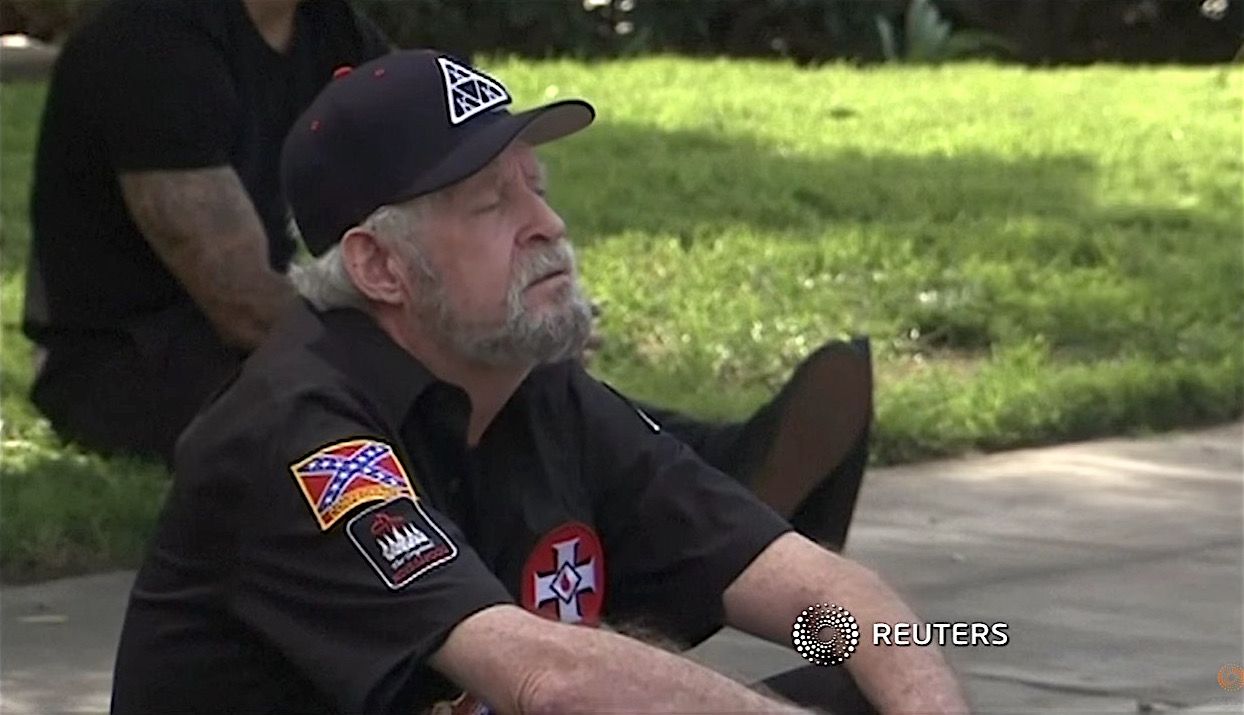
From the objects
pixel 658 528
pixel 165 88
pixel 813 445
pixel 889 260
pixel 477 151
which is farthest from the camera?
pixel 889 260

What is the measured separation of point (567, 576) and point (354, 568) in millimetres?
428

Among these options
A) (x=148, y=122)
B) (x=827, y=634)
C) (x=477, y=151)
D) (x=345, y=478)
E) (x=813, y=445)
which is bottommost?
(x=148, y=122)

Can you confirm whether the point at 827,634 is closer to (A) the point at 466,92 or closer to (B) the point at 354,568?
(B) the point at 354,568

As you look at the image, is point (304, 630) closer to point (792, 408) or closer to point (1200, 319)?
point (792, 408)

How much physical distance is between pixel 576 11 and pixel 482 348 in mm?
13123

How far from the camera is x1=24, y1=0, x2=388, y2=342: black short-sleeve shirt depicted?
5.45 meters

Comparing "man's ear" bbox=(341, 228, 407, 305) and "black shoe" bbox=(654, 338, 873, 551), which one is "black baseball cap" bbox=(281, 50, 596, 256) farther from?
"black shoe" bbox=(654, 338, 873, 551)

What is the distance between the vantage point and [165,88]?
5.42 meters

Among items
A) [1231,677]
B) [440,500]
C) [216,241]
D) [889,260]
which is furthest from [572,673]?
[889,260]

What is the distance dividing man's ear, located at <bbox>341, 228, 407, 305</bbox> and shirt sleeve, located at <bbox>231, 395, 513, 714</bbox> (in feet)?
0.61

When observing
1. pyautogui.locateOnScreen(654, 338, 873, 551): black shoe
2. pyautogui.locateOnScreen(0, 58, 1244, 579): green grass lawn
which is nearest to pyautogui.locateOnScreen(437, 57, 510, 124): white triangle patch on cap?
pyautogui.locateOnScreen(654, 338, 873, 551): black shoe

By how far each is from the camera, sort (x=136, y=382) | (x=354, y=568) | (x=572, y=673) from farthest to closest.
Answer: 1. (x=136, y=382)
2. (x=354, y=568)
3. (x=572, y=673)

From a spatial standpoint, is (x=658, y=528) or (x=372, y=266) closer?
(x=372, y=266)

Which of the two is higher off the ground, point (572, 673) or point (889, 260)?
point (572, 673)
